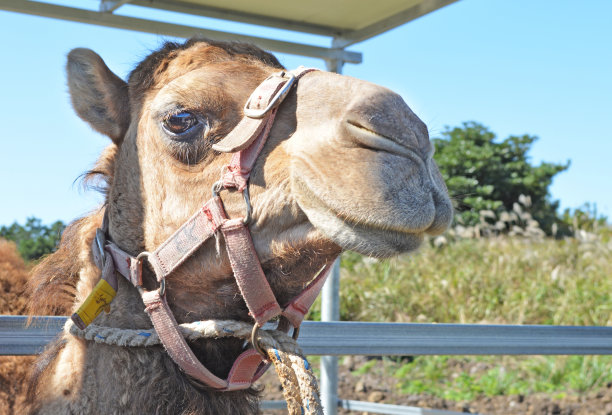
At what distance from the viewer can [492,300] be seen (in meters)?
8.48

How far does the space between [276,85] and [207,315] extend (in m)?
0.71

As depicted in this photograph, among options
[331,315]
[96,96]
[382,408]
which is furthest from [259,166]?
[382,408]

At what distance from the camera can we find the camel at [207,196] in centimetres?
179

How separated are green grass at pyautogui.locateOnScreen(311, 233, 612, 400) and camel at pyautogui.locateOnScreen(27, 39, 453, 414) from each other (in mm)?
4508

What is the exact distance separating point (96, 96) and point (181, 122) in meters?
0.42

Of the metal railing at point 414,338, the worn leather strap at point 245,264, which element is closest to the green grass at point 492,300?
the metal railing at point 414,338

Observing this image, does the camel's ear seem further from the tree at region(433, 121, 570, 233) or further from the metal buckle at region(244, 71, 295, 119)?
the tree at region(433, 121, 570, 233)

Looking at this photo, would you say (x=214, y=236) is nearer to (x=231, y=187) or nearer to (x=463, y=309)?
(x=231, y=187)

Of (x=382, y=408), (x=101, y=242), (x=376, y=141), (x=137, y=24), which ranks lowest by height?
(x=382, y=408)

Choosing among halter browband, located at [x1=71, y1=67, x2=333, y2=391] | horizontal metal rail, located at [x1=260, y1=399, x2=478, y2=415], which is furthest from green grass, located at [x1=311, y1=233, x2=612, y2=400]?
halter browband, located at [x1=71, y1=67, x2=333, y2=391]

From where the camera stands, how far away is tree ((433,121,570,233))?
16094mm

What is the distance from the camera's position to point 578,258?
9961mm

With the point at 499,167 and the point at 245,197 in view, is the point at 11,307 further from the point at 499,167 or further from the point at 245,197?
the point at 499,167

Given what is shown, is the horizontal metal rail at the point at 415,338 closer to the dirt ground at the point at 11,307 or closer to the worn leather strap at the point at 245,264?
the dirt ground at the point at 11,307
